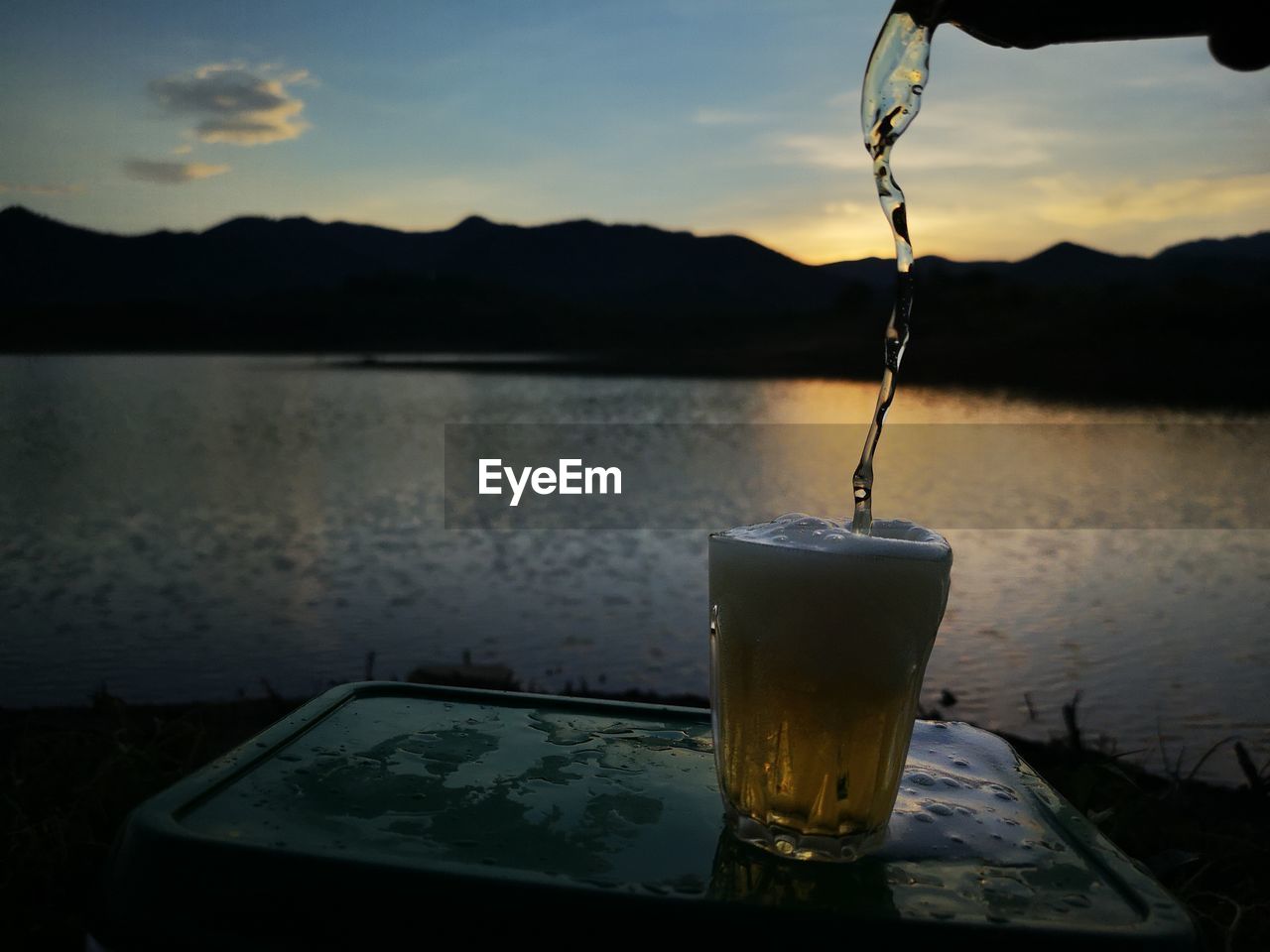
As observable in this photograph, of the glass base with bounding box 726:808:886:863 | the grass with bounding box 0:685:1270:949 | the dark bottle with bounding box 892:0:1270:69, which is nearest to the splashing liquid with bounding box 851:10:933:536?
the dark bottle with bounding box 892:0:1270:69

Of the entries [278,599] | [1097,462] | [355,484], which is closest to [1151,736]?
[278,599]

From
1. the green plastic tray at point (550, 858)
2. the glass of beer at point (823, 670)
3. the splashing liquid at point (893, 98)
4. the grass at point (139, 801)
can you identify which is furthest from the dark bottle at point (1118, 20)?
the grass at point (139, 801)

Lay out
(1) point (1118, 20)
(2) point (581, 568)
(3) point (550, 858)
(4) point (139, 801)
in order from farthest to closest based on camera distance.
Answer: (2) point (581, 568) → (4) point (139, 801) → (1) point (1118, 20) → (3) point (550, 858)

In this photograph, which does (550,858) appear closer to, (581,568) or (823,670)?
(823,670)

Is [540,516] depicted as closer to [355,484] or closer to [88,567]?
[355,484]

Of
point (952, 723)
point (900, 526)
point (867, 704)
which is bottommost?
point (952, 723)

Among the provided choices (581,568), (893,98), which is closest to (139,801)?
(893,98)
